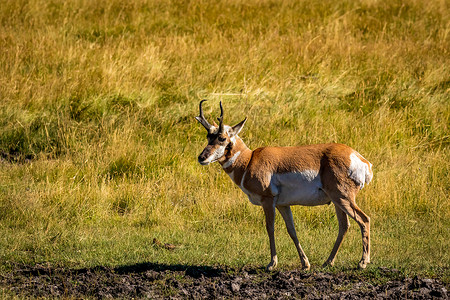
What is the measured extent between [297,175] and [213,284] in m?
1.56

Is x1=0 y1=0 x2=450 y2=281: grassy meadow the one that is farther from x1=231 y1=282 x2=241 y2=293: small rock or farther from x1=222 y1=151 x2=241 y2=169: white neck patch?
x1=231 y1=282 x2=241 y2=293: small rock

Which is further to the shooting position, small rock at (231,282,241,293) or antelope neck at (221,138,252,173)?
antelope neck at (221,138,252,173)

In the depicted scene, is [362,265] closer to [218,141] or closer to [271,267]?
[271,267]

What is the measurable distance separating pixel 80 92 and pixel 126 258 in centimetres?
649

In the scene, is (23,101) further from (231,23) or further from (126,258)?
(231,23)

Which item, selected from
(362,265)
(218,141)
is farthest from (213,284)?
(362,265)

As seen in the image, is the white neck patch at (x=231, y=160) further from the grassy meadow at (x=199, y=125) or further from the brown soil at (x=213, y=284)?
the brown soil at (x=213, y=284)

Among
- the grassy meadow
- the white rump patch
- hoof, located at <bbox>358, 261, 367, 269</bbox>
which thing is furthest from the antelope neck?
hoof, located at <bbox>358, 261, 367, 269</bbox>

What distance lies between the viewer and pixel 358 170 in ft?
23.0

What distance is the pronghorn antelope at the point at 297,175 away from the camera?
22.8ft

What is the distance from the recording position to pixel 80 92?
13.5 metres

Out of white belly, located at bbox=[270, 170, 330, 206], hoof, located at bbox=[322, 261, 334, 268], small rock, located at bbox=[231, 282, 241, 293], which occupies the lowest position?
hoof, located at bbox=[322, 261, 334, 268]

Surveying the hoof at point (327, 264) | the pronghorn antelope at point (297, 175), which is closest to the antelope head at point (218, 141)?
the pronghorn antelope at point (297, 175)

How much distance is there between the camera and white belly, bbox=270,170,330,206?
7004mm
